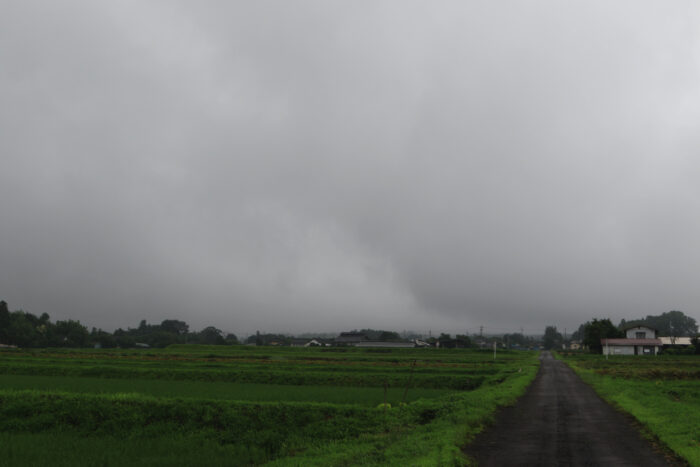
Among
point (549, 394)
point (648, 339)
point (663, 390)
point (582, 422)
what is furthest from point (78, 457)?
point (648, 339)

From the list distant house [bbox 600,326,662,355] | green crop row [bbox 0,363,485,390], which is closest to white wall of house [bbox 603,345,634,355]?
distant house [bbox 600,326,662,355]

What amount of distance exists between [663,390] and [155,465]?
33685mm

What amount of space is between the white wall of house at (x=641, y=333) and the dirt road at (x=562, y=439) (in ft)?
374

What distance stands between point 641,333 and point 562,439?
414 ft

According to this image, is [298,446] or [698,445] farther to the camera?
[298,446]

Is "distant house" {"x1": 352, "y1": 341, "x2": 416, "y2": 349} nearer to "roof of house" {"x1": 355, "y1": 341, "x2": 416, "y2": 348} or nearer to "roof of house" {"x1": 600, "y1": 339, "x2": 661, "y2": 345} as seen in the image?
"roof of house" {"x1": 355, "y1": 341, "x2": 416, "y2": 348}

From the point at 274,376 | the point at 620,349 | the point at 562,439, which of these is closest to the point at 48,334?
the point at 274,376

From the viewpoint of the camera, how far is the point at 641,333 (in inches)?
4911

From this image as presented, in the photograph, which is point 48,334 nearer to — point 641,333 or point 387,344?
point 387,344

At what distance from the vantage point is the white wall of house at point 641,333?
409 feet

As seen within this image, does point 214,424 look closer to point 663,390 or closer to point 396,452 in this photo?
point 396,452

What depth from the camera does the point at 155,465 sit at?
16578 millimetres

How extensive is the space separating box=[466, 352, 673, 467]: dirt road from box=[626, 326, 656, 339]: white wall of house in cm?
11415

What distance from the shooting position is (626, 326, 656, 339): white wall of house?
125 metres
